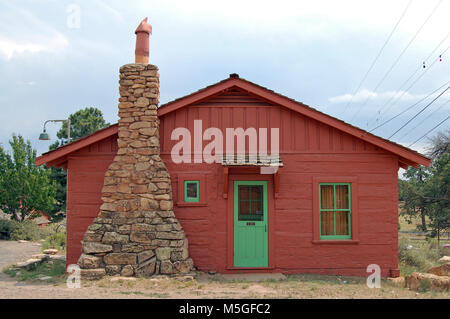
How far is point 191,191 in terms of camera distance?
397 inches

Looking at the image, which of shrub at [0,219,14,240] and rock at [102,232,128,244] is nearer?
rock at [102,232,128,244]

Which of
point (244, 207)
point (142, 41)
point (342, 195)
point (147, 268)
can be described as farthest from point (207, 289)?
point (142, 41)

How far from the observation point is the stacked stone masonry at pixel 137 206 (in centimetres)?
909

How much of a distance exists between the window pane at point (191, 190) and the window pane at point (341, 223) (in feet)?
11.7

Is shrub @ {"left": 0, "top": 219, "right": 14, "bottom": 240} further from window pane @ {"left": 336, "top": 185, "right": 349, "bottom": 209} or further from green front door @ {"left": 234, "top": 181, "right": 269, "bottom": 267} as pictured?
window pane @ {"left": 336, "top": 185, "right": 349, "bottom": 209}

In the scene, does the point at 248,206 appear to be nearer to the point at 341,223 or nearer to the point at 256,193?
the point at 256,193

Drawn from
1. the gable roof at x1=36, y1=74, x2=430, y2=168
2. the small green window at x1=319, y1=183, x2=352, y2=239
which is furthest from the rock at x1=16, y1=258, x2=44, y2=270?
the small green window at x1=319, y1=183, x2=352, y2=239

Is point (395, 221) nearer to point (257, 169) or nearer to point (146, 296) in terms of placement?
point (257, 169)

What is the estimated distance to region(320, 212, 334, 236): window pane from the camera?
10.2 m

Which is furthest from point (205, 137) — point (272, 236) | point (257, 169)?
point (272, 236)

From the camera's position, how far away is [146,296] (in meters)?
7.50

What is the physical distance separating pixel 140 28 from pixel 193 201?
4513 mm

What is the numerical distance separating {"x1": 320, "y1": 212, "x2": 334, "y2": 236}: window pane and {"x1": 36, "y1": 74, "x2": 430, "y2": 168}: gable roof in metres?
2.07
